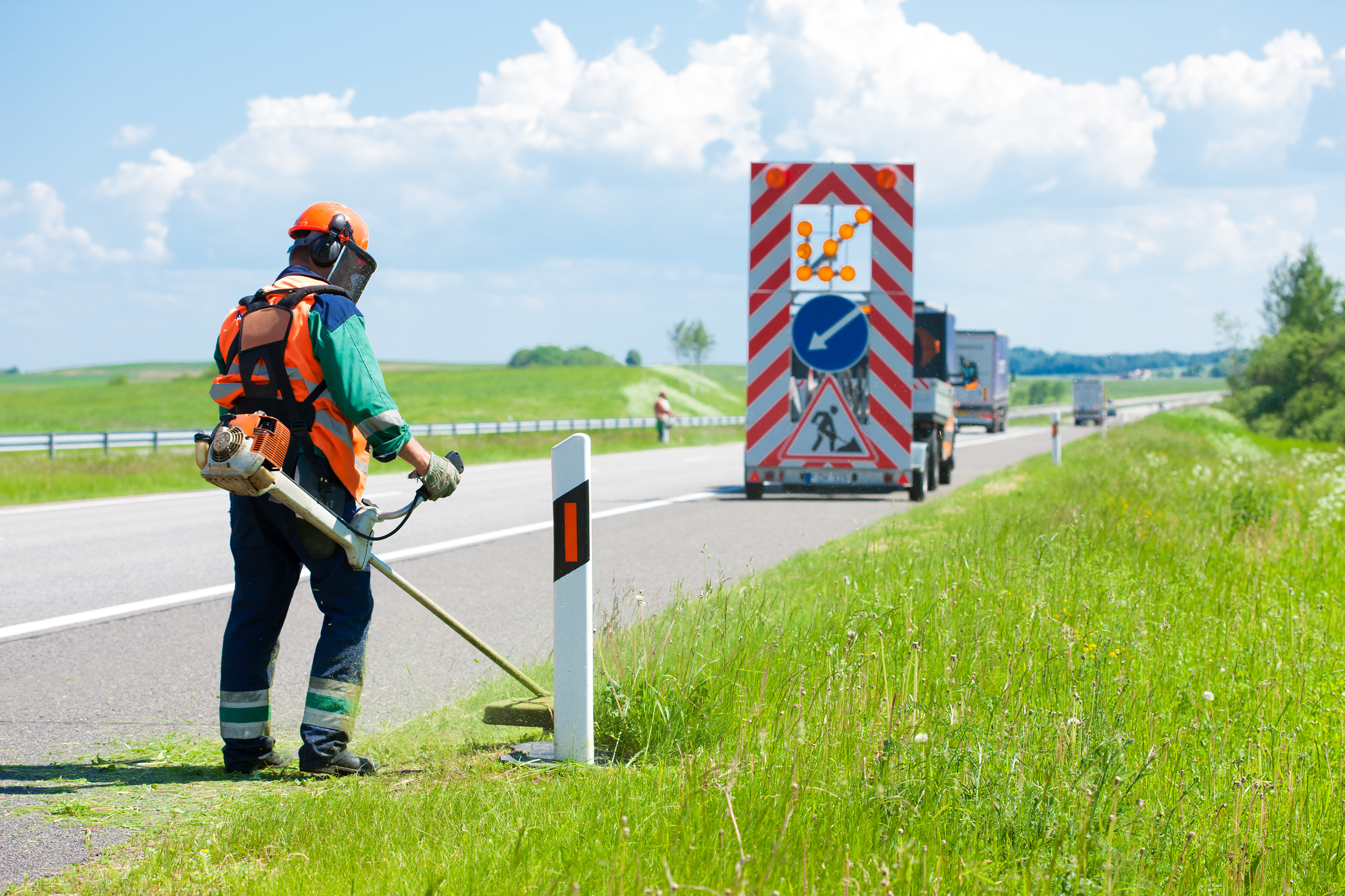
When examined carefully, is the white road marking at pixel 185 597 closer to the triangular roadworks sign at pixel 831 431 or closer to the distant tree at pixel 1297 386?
the triangular roadworks sign at pixel 831 431

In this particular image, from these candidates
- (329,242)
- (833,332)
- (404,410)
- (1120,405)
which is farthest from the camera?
(1120,405)

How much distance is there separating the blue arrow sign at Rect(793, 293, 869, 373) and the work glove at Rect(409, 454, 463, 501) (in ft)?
34.9

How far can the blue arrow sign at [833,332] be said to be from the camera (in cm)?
1437

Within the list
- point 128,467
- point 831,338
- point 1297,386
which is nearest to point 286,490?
point 831,338

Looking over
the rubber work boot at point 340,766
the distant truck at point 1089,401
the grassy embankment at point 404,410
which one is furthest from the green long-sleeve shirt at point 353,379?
the distant truck at point 1089,401

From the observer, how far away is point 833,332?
47.3 feet

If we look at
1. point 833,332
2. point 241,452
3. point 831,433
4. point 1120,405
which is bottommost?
point 1120,405

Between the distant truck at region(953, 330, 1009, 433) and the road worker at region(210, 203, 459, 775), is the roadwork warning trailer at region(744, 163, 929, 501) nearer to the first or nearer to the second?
the road worker at region(210, 203, 459, 775)

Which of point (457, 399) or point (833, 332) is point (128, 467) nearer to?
point (833, 332)

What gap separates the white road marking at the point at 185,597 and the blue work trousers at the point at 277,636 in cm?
92

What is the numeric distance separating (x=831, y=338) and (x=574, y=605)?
1090cm

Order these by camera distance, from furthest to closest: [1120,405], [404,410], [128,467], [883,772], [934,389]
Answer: [1120,405]
[404,410]
[128,467]
[934,389]
[883,772]

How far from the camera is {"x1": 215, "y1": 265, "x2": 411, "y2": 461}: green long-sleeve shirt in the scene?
3.91 m

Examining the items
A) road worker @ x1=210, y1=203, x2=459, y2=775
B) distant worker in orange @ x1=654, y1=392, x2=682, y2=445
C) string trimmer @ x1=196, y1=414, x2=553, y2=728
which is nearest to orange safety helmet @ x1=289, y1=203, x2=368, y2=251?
road worker @ x1=210, y1=203, x2=459, y2=775
